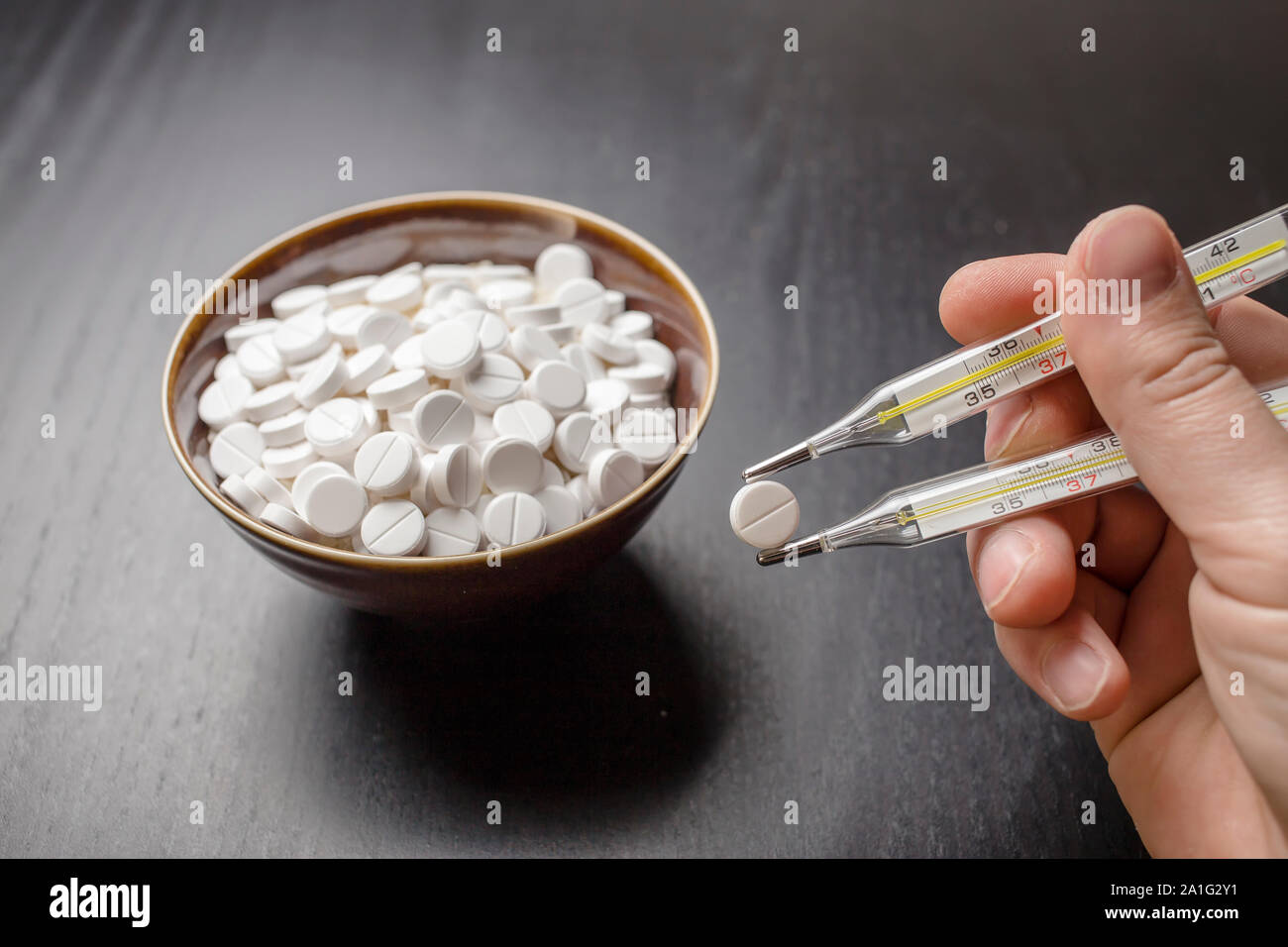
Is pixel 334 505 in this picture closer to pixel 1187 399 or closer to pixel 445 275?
pixel 445 275

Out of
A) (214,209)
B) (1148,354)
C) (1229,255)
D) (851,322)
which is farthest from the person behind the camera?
(214,209)

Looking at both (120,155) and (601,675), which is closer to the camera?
(601,675)

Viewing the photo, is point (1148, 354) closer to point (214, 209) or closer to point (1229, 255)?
point (1229, 255)

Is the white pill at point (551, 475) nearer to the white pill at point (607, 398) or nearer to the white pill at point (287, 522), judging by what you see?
the white pill at point (607, 398)

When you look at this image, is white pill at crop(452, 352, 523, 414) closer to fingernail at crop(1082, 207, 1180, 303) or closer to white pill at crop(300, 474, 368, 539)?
white pill at crop(300, 474, 368, 539)

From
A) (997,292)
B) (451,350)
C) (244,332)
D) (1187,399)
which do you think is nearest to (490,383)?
(451,350)

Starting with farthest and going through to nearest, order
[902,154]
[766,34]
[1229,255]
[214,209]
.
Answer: [766,34], [902,154], [214,209], [1229,255]

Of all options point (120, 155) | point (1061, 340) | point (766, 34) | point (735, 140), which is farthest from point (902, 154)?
point (120, 155)
